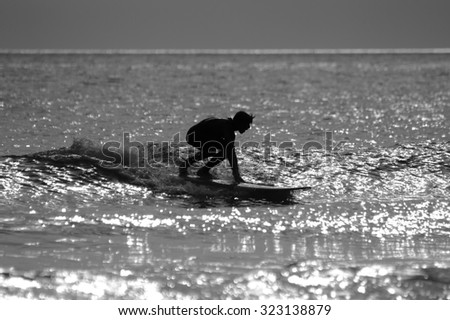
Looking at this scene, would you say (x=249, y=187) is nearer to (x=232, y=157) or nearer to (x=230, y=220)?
(x=232, y=157)

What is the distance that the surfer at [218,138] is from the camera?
48.1ft

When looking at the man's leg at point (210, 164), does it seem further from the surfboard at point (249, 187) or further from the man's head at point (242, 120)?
the man's head at point (242, 120)

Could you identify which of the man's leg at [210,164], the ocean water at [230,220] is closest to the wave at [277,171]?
the ocean water at [230,220]

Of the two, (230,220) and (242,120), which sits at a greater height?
(242,120)

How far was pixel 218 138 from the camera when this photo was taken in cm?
1509

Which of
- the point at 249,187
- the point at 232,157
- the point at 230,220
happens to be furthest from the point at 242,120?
the point at 230,220

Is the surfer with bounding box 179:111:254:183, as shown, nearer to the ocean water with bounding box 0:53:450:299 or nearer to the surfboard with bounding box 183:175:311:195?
the surfboard with bounding box 183:175:311:195

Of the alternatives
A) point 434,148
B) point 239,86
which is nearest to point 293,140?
point 434,148

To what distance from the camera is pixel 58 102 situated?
4097 centimetres

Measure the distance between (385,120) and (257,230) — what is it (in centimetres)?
2045

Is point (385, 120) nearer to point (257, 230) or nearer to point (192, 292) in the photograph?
point (257, 230)

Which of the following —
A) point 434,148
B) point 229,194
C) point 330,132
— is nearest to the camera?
point 229,194

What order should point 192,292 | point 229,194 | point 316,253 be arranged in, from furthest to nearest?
point 229,194, point 316,253, point 192,292

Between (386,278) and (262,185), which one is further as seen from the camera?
(262,185)
